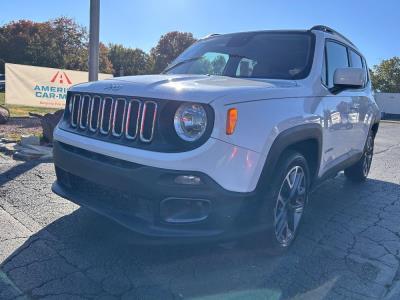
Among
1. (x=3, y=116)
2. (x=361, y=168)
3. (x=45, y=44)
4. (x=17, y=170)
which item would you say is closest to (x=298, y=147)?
(x=361, y=168)

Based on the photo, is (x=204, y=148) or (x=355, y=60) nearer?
(x=204, y=148)

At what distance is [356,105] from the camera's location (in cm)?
492

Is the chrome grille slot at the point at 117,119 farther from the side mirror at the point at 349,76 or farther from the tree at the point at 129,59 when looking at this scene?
the tree at the point at 129,59

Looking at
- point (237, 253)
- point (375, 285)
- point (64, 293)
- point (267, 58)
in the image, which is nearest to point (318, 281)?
point (375, 285)

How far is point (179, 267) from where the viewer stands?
3.21m

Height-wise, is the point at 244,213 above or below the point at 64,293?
above

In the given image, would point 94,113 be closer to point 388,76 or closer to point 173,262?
point 173,262

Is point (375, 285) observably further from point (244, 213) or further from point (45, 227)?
point (45, 227)

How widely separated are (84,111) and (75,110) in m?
0.17

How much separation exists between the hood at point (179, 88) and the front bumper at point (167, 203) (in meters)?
0.50

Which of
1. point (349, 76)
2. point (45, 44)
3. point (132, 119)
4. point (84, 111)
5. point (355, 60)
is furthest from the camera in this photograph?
point (45, 44)

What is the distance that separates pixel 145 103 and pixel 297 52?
1891mm

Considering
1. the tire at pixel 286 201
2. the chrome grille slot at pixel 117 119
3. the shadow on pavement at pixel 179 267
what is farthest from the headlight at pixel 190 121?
the shadow on pavement at pixel 179 267

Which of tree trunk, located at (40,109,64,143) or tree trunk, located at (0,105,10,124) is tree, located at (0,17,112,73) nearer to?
tree trunk, located at (0,105,10,124)
